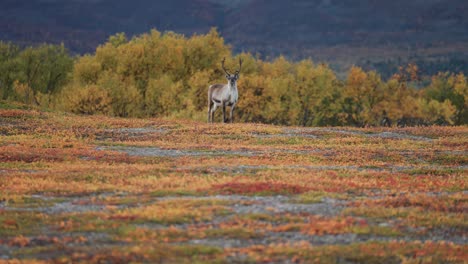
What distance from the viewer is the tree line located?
293 feet

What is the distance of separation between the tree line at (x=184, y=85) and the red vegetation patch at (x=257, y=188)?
57.7 meters

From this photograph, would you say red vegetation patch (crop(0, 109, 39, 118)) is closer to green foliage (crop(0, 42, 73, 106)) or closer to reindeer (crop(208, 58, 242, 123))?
reindeer (crop(208, 58, 242, 123))

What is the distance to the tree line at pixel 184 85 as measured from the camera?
8919 cm

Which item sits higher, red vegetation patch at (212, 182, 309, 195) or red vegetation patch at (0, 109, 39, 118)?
red vegetation patch at (0, 109, 39, 118)

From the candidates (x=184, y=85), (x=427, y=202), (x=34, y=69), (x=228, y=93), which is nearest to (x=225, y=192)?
(x=427, y=202)

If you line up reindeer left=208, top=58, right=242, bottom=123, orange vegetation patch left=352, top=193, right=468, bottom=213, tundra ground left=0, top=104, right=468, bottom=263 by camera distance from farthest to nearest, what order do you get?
reindeer left=208, top=58, right=242, bottom=123 → orange vegetation patch left=352, top=193, right=468, bottom=213 → tundra ground left=0, top=104, right=468, bottom=263

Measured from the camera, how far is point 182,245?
15.9 meters

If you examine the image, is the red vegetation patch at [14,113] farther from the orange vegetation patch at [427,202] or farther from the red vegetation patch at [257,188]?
the orange vegetation patch at [427,202]

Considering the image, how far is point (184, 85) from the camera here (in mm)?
94812

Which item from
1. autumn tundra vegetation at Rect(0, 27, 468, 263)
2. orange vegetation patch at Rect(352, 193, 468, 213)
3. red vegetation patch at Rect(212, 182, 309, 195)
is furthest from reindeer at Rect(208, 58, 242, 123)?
orange vegetation patch at Rect(352, 193, 468, 213)

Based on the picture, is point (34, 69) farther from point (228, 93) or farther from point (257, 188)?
point (257, 188)

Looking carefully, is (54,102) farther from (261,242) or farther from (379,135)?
(261,242)

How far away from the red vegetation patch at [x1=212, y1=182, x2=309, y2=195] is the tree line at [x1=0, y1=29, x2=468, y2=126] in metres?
57.7

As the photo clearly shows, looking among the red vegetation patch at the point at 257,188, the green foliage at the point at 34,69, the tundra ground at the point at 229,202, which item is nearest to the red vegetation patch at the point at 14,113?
the tundra ground at the point at 229,202
